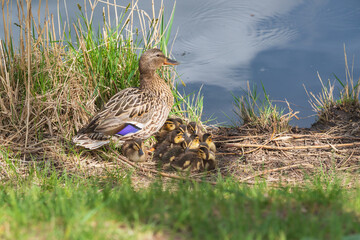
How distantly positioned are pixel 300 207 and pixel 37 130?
4.79 m

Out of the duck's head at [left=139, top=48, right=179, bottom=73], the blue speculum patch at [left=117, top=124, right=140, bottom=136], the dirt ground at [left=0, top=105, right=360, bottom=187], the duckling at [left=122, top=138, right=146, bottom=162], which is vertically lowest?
the dirt ground at [left=0, top=105, right=360, bottom=187]

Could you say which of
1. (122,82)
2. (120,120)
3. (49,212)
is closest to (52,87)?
(122,82)

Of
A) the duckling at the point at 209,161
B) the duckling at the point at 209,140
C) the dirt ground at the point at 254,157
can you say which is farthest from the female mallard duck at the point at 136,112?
the duckling at the point at 209,161

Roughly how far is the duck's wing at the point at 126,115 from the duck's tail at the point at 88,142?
105mm

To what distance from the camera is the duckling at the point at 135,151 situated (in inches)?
227

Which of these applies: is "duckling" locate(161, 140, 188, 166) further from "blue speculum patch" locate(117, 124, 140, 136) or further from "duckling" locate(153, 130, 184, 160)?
"blue speculum patch" locate(117, 124, 140, 136)

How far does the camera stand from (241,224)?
242 centimetres

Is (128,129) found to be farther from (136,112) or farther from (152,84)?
(152,84)

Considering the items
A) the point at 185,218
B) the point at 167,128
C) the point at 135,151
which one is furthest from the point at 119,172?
the point at 185,218

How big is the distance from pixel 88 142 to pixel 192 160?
1473 mm

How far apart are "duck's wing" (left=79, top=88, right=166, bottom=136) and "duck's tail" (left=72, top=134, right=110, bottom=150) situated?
0.35ft

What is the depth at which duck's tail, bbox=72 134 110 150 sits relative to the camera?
18.8ft

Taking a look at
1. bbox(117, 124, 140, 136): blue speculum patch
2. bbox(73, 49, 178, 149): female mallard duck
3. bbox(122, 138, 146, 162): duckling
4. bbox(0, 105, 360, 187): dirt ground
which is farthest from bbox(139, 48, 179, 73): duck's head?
bbox(0, 105, 360, 187): dirt ground

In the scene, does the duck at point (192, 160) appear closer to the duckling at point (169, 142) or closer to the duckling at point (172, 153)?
the duckling at point (172, 153)
